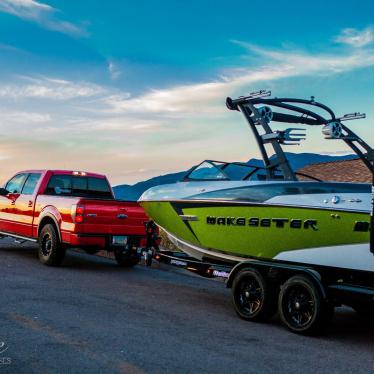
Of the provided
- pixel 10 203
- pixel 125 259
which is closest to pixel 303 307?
pixel 125 259

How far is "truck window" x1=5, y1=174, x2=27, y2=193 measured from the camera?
575 inches

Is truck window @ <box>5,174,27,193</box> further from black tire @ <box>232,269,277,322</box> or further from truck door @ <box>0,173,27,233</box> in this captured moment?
black tire @ <box>232,269,277,322</box>

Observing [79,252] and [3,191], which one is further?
[79,252]

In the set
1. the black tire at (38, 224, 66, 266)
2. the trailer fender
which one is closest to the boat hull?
the trailer fender

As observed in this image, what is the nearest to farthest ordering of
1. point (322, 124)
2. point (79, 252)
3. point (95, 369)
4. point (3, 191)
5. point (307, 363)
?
point (95, 369) < point (307, 363) < point (322, 124) < point (3, 191) < point (79, 252)

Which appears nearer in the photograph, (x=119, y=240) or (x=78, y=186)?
(x=119, y=240)

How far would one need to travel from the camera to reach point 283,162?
30.0 ft

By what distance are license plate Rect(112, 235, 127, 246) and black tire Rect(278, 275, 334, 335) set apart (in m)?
5.51

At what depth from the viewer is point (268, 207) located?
8273mm

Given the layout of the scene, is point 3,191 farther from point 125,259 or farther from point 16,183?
point 125,259

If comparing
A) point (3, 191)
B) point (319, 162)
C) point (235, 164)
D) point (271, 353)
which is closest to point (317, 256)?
point (271, 353)

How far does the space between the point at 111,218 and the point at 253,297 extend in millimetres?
5083

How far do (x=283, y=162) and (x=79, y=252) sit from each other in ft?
28.0

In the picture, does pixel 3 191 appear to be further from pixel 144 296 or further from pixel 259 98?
pixel 259 98
